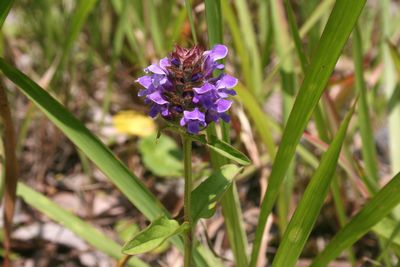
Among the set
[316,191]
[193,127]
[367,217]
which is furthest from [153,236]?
[367,217]

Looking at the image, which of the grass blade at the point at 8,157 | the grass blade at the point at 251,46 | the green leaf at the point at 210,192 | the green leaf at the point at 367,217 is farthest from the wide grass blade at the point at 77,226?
the grass blade at the point at 251,46

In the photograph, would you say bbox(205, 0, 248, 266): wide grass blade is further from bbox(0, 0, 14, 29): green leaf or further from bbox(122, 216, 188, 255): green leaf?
bbox(0, 0, 14, 29): green leaf

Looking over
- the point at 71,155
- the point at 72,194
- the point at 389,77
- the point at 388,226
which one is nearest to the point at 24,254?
the point at 72,194

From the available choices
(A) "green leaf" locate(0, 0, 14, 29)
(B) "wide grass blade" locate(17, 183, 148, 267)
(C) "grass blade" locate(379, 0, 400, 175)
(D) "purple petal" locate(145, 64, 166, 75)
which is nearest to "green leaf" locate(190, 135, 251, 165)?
(D) "purple petal" locate(145, 64, 166, 75)

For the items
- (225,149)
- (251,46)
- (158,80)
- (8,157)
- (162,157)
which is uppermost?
(251,46)

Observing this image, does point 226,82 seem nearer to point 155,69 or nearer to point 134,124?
point 155,69

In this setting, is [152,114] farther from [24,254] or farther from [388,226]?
[24,254]

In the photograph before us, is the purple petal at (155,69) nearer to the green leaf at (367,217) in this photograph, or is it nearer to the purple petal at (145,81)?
the purple petal at (145,81)
